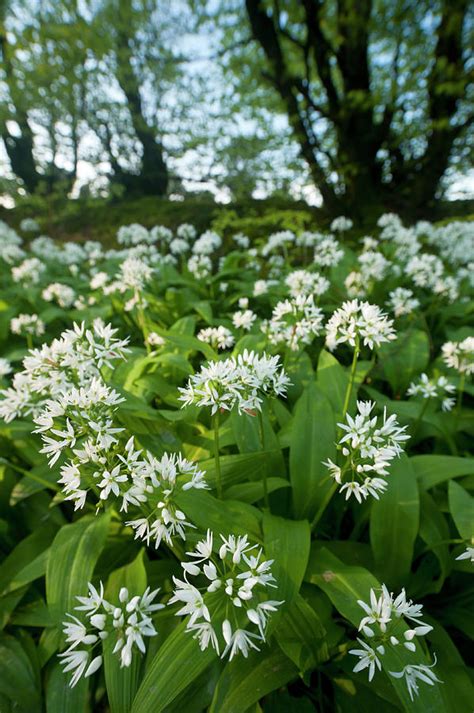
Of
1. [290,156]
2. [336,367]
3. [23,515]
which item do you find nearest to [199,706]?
[23,515]

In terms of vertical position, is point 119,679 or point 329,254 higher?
point 329,254

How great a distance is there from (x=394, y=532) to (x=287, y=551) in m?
Result: 0.61

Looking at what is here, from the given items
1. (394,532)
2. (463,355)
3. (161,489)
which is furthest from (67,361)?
(463,355)

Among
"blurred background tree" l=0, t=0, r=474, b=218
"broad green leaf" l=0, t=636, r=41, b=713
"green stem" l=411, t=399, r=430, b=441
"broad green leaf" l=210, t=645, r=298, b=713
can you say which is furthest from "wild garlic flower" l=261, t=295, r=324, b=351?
"blurred background tree" l=0, t=0, r=474, b=218

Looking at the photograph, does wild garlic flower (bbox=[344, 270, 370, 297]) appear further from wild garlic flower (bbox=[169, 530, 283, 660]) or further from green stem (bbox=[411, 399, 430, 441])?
wild garlic flower (bbox=[169, 530, 283, 660])

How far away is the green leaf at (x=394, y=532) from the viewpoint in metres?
1.83

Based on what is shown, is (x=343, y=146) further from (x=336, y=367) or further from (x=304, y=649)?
(x=304, y=649)

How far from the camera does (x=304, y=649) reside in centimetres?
156

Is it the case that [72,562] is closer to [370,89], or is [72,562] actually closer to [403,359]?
[403,359]

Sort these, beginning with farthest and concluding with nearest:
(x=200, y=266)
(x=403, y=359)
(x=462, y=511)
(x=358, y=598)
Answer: (x=200, y=266)
(x=403, y=359)
(x=462, y=511)
(x=358, y=598)

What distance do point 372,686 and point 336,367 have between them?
5.51 ft

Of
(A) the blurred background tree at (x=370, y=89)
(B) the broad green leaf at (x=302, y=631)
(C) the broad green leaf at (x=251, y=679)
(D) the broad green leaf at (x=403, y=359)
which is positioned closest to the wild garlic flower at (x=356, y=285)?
(D) the broad green leaf at (x=403, y=359)

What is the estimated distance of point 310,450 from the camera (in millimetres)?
2102

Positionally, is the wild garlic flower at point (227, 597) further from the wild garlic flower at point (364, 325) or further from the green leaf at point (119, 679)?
the wild garlic flower at point (364, 325)
